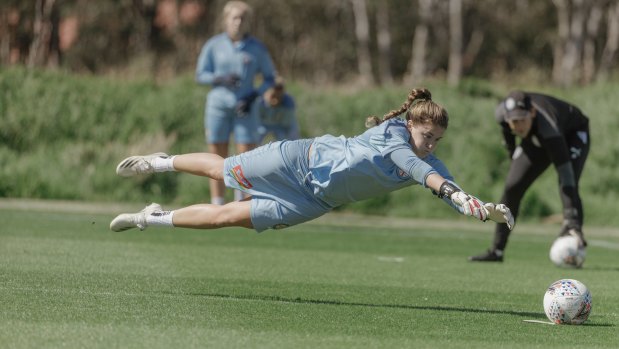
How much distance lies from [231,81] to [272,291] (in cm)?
628

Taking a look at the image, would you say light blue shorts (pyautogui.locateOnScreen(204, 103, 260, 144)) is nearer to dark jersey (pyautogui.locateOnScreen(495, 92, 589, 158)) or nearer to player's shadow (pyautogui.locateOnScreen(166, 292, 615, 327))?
dark jersey (pyautogui.locateOnScreen(495, 92, 589, 158))

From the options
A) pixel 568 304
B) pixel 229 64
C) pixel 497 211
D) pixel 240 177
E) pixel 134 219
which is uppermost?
pixel 229 64

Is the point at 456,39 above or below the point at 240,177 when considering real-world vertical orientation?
above

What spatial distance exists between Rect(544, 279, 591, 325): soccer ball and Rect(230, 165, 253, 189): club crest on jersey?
2269 millimetres

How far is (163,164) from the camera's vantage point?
29.0 ft

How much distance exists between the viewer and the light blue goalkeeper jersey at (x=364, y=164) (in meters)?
7.72

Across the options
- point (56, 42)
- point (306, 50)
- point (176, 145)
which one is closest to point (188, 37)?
point (306, 50)

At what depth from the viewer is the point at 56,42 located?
37.9 m

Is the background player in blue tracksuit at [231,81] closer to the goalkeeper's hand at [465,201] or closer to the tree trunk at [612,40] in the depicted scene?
the goalkeeper's hand at [465,201]

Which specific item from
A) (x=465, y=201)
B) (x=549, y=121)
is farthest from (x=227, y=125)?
(x=465, y=201)

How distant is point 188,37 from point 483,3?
12569mm

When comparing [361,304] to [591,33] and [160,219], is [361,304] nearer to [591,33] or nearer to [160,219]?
[160,219]

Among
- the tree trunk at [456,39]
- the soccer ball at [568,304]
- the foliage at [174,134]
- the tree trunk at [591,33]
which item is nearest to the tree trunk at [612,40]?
the tree trunk at [591,33]

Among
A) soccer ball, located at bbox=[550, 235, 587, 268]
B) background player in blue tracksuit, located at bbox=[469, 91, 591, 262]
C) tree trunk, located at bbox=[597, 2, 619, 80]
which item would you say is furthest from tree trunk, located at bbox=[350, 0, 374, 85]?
soccer ball, located at bbox=[550, 235, 587, 268]
